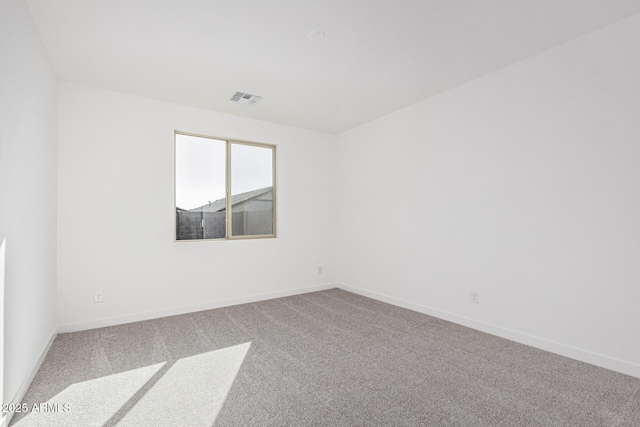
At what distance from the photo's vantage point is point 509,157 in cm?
319

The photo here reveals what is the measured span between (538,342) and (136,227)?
430cm

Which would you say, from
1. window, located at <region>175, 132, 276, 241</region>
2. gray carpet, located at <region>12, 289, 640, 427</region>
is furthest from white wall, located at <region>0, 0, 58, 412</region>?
window, located at <region>175, 132, 276, 241</region>

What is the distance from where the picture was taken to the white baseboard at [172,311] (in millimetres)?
3465

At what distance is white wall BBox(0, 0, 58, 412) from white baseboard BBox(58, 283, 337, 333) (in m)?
0.39

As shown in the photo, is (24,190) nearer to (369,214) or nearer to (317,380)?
(317,380)

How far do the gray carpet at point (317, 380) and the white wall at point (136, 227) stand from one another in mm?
465

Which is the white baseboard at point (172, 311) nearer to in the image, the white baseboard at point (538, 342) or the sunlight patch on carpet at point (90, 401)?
the sunlight patch on carpet at point (90, 401)

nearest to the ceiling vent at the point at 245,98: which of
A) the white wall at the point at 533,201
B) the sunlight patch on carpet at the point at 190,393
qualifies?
the white wall at the point at 533,201


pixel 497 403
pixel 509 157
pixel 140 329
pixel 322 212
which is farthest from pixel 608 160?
pixel 140 329

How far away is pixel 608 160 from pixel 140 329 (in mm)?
4567

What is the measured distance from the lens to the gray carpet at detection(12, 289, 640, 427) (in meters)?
1.94

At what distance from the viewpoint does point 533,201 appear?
301 cm

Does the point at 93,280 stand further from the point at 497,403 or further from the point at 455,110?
the point at 455,110

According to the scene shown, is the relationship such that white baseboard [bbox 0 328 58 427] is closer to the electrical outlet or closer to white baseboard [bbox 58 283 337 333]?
white baseboard [bbox 58 283 337 333]
